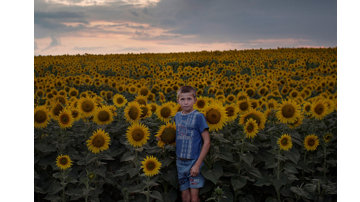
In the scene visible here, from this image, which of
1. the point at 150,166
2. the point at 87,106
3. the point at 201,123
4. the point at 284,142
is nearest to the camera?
the point at 150,166

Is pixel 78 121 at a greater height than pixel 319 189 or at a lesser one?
greater

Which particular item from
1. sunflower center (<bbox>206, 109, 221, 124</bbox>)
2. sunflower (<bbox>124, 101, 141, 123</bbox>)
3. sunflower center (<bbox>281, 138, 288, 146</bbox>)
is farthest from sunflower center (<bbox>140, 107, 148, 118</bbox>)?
sunflower center (<bbox>281, 138, 288, 146</bbox>)

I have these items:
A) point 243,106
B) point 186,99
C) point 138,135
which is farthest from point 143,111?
point 243,106

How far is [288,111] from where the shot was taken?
4.59 m

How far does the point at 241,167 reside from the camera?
430cm

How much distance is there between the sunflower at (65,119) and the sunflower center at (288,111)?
3.37m

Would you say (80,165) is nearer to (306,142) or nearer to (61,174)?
(61,174)

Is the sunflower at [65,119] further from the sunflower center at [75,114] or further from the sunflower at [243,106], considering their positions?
the sunflower at [243,106]

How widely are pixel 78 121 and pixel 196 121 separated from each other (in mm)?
2535

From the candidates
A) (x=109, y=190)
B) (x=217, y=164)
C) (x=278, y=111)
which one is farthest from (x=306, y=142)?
(x=109, y=190)

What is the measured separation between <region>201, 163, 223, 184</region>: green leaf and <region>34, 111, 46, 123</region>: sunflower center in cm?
266

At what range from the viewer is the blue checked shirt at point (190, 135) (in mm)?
3850

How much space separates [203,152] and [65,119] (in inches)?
91.9

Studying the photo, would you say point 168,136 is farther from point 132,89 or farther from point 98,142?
point 132,89
